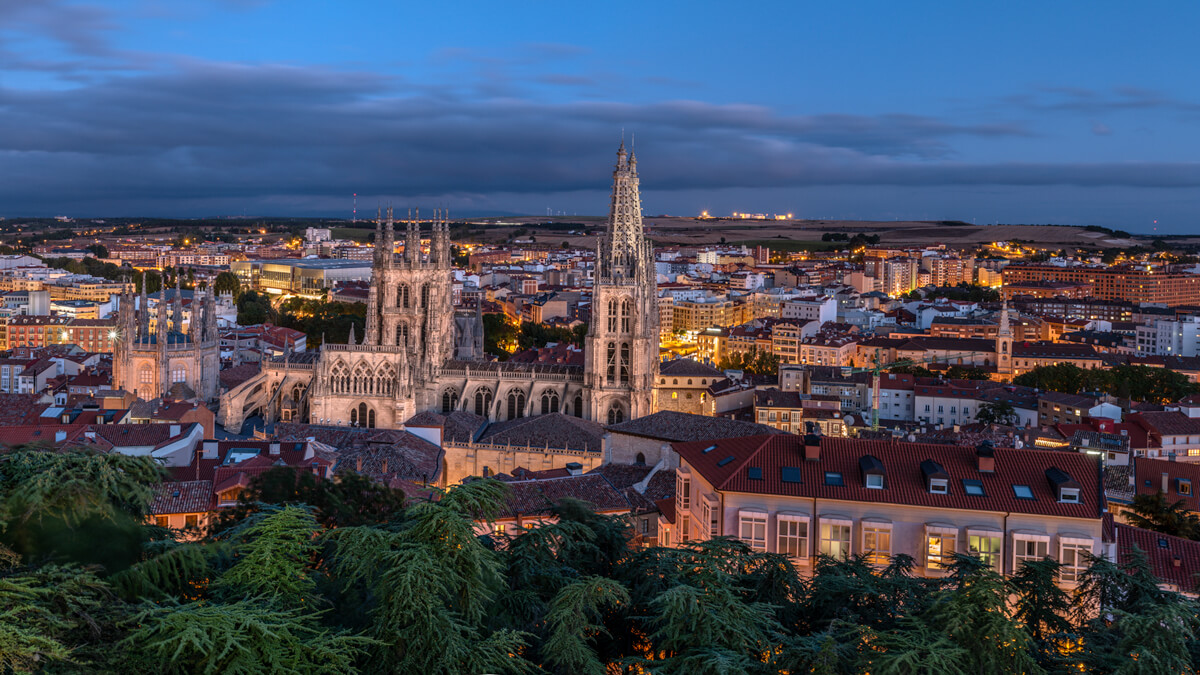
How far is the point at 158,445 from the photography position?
33.2m

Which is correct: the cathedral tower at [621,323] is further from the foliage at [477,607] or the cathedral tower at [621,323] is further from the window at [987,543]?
the foliage at [477,607]

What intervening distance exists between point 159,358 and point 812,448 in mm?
38214

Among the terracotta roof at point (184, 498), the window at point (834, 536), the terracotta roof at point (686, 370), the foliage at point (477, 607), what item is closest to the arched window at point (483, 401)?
the terracotta roof at point (686, 370)

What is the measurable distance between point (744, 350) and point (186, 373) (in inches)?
2816

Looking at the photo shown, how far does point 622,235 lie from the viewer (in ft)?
182

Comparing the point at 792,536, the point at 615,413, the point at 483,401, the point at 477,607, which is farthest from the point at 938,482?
the point at 483,401

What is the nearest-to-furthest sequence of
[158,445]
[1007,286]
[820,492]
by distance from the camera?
[820,492], [158,445], [1007,286]

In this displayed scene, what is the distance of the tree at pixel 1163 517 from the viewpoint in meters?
32.3

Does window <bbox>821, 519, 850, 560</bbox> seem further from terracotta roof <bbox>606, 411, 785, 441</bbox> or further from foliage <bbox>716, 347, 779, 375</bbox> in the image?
foliage <bbox>716, 347, 779, 375</bbox>

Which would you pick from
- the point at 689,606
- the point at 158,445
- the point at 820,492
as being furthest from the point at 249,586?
the point at 158,445

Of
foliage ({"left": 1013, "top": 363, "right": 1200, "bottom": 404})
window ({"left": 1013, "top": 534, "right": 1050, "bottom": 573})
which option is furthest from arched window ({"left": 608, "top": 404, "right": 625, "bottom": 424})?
foliage ({"left": 1013, "top": 363, "right": 1200, "bottom": 404})

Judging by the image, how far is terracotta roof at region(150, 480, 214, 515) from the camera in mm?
26344

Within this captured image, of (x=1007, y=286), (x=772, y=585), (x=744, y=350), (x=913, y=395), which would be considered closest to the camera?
(x=772, y=585)

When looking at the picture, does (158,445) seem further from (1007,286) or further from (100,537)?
(1007,286)
